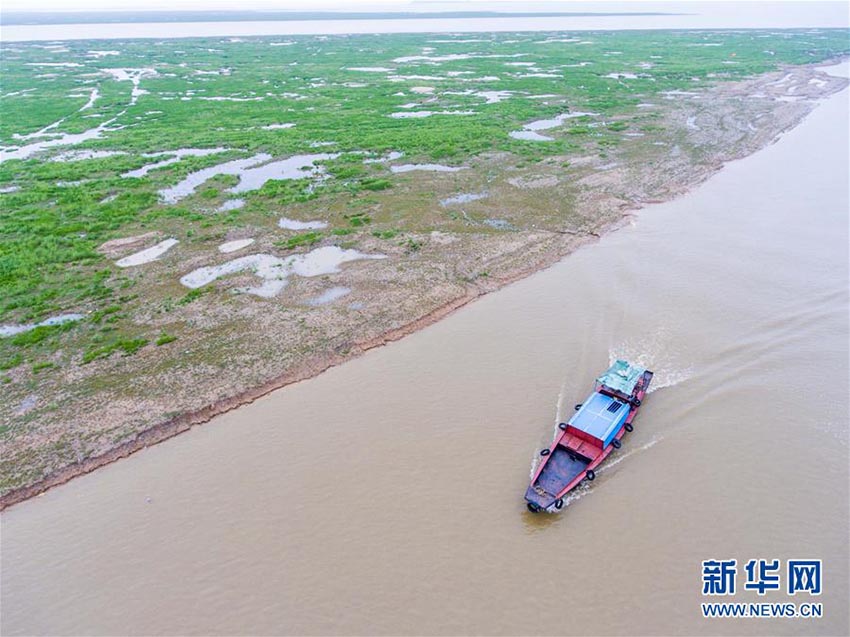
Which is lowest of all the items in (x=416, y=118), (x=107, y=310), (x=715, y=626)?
(x=715, y=626)

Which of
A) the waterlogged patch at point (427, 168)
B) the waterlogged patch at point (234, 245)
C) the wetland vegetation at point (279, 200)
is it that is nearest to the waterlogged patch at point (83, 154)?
the wetland vegetation at point (279, 200)

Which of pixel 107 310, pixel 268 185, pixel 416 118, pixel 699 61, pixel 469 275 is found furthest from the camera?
pixel 699 61

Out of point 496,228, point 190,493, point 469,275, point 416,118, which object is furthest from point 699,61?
point 190,493

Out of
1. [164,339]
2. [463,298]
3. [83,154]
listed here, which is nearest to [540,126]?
[463,298]

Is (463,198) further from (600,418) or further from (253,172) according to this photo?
(600,418)

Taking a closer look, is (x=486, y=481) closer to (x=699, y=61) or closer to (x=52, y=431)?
(x=52, y=431)
